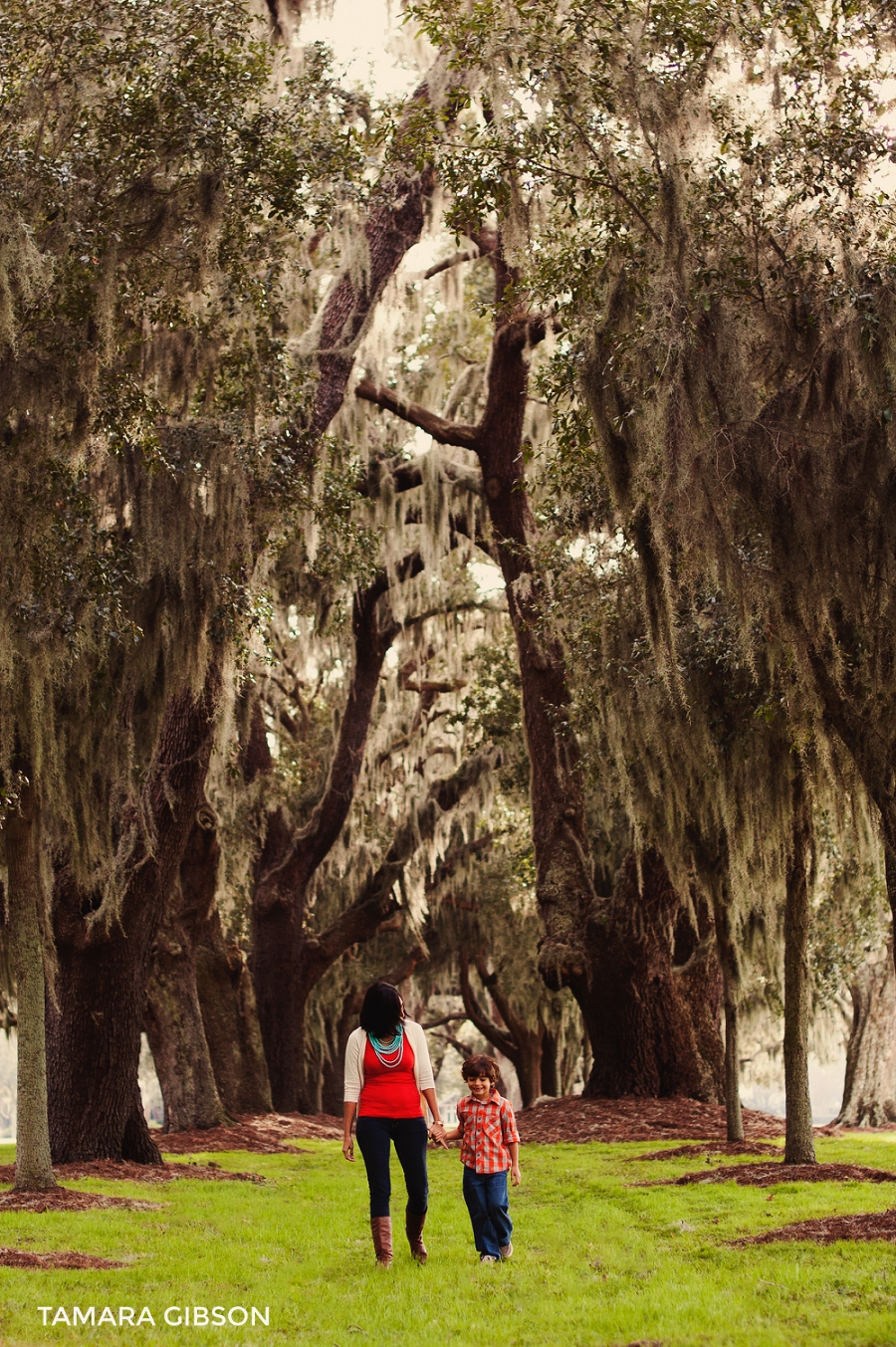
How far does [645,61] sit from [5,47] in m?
4.24

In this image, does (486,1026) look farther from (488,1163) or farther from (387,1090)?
(387,1090)

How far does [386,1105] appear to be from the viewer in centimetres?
518

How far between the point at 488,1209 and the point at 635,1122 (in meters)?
7.19

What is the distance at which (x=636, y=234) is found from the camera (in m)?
7.75

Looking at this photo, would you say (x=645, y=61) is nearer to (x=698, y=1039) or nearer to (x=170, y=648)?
(x=170, y=648)

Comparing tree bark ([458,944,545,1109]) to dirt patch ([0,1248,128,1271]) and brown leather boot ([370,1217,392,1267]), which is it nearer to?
dirt patch ([0,1248,128,1271])

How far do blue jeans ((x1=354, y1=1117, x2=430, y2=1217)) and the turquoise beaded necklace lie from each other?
227 millimetres

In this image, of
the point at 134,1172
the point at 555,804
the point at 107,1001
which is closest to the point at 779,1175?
the point at 134,1172

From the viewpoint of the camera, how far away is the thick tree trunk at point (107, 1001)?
973 cm

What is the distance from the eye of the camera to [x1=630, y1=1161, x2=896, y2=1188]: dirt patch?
25.0ft

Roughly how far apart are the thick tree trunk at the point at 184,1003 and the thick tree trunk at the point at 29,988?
527cm

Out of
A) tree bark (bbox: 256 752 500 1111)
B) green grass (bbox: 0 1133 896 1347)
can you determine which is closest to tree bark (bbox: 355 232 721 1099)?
tree bark (bbox: 256 752 500 1111)

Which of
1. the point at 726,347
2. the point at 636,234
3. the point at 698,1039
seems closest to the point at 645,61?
the point at 636,234

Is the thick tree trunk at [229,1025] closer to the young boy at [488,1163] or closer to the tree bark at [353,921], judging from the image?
the tree bark at [353,921]
